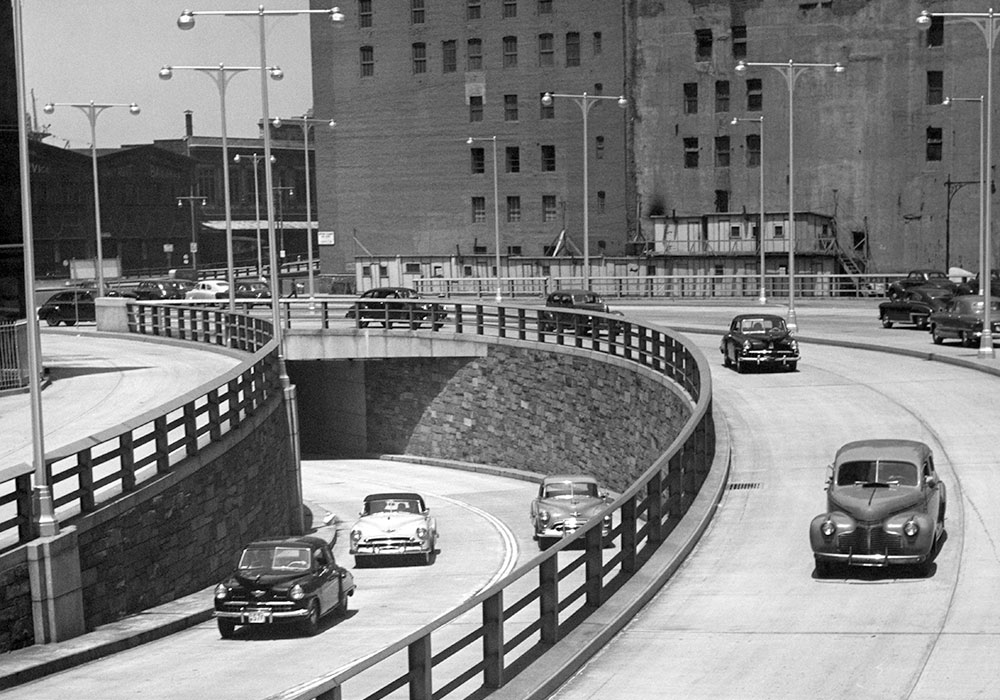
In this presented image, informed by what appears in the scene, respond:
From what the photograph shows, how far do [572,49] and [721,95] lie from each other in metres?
11.3

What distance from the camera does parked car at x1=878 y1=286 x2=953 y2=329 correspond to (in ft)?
174

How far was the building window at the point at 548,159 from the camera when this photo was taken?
97312 mm

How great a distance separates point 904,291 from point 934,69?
37.0 metres

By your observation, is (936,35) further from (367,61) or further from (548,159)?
(367,61)

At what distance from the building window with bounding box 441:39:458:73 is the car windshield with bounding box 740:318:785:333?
6229 centimetres

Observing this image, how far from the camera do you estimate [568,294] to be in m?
56.2

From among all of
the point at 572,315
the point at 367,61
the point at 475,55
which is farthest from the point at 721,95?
the point at 572,315

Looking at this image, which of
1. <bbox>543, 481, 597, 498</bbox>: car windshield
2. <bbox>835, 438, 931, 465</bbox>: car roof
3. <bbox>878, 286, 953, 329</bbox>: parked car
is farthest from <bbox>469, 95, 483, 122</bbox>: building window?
<bbox>835, 438, 931, 465</bbox>: car roof

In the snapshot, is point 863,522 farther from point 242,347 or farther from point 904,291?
point 904,291

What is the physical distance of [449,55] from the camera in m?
99.8

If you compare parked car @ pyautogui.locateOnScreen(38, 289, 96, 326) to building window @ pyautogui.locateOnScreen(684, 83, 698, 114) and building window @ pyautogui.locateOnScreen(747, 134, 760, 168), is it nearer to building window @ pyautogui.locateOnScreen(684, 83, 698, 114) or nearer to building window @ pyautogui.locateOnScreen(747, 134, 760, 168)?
building window @ pyautogui.locateOnScreen(684, 83, 698, 114)

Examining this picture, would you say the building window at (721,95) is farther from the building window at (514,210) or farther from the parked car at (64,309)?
the parked car at (64,309)

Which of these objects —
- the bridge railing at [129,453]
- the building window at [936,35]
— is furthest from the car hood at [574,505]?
the building window at [936,35]

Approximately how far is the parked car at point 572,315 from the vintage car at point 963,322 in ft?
34.4
